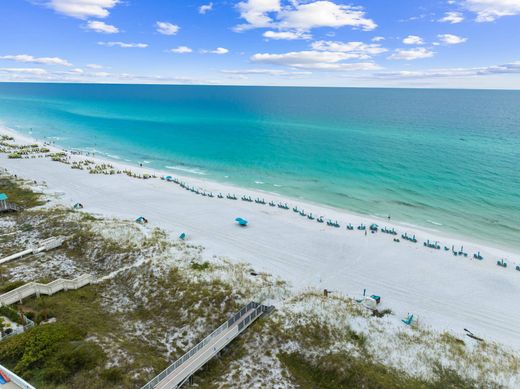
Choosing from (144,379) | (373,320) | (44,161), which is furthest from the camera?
(44,161)

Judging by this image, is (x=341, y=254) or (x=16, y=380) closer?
(x=16, y=380)

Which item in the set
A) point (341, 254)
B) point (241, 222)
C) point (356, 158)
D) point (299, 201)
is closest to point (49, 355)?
point (241, 222)

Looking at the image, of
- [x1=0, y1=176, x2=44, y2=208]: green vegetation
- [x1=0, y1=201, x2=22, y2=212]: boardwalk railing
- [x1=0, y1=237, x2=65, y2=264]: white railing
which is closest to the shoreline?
[x1=0, y1=176, x2=44, y2=208]: green vegetation

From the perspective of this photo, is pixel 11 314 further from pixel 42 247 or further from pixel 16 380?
pixel 42 247

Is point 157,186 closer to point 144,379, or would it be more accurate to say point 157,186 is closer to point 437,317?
point 144,379

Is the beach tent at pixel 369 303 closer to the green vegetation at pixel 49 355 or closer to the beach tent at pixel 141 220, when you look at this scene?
the green vegetation at pixel 49 355

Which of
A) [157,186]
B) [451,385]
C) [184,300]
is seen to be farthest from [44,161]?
[451,385]
